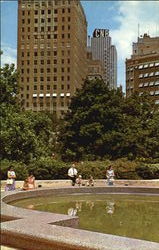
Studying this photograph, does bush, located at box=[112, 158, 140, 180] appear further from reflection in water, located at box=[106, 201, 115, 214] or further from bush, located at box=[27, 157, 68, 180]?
reflection in water, located at box=[106, 201, 115, 214]

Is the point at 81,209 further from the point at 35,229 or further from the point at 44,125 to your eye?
the point at 44,125

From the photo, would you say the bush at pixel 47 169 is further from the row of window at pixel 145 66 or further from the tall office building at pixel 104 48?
the tall office building at pixel 104 48

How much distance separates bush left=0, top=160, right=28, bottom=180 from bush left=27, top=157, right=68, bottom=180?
15.1 inches

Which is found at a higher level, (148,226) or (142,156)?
(142,156)

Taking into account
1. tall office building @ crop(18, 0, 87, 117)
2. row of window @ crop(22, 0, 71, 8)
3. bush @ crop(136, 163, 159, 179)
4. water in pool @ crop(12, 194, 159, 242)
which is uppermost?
row of window @ crop(22, 0, 71, 8)

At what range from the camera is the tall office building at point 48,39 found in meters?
14.4

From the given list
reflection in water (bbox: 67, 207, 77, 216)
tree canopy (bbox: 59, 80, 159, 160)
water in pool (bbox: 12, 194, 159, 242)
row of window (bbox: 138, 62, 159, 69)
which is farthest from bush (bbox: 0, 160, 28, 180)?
reflection in water (bbox: 67, 207, 77, 216)

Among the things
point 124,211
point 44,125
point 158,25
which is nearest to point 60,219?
point 158,25

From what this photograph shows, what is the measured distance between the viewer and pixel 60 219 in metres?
6.62

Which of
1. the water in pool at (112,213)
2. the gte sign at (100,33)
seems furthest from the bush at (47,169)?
the gte sign at (100,33)

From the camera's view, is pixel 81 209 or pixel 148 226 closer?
pixel 148 226

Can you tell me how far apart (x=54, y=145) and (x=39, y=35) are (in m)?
12.9

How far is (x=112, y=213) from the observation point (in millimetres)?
10359

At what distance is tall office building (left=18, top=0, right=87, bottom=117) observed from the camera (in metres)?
14.4
